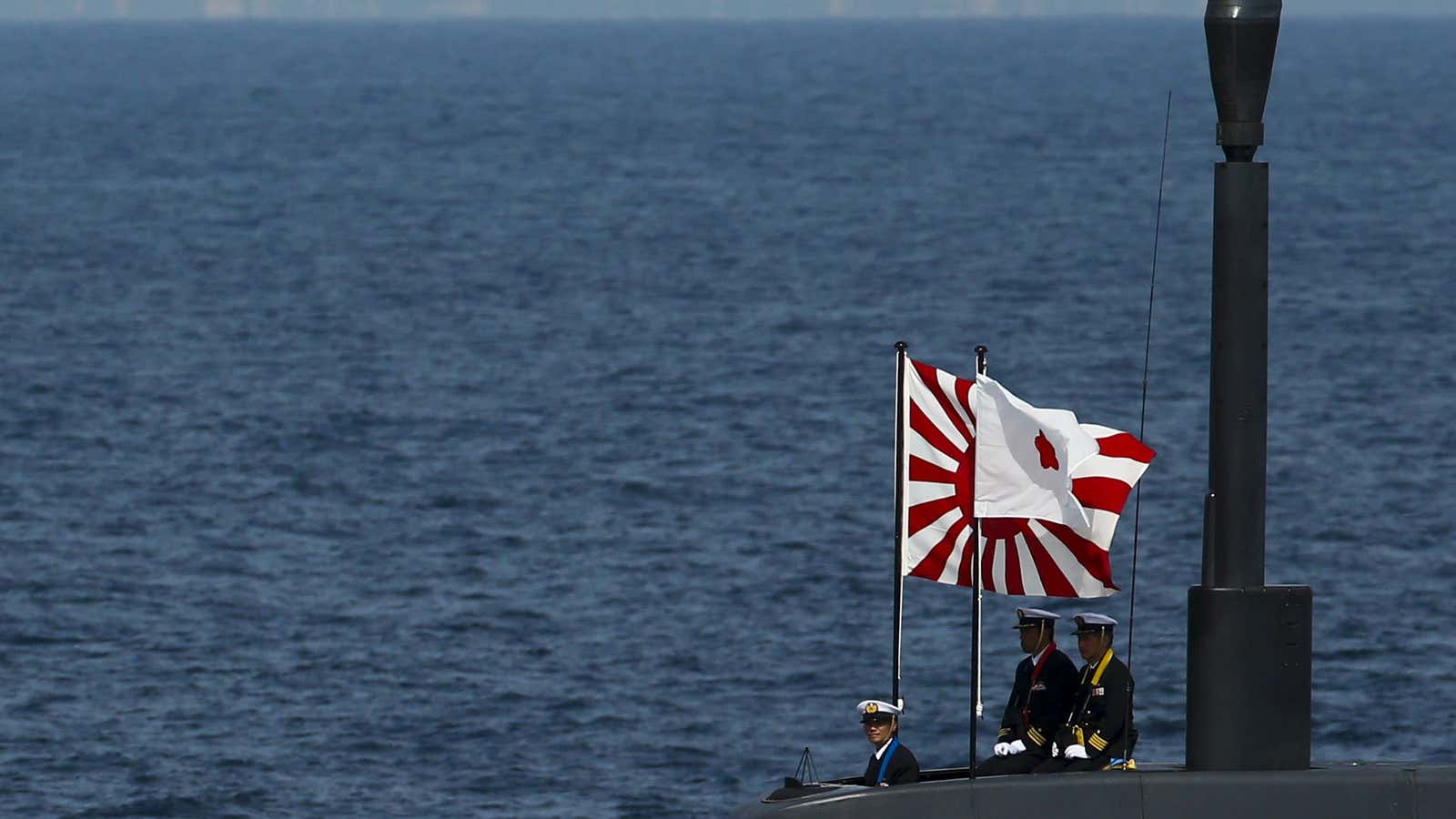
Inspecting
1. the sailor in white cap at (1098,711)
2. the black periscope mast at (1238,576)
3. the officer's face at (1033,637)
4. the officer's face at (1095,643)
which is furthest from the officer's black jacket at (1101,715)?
the black periscope mast at (1238,576)

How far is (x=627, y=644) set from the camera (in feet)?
146

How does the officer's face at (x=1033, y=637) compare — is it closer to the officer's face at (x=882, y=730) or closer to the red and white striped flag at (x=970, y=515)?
the officer's face at (x=882, y=730)

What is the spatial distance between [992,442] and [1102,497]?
2.50 feet

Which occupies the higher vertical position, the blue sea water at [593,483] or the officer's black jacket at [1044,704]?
the officer's black jacket at [1044,704]

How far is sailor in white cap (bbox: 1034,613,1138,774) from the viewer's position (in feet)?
53.7

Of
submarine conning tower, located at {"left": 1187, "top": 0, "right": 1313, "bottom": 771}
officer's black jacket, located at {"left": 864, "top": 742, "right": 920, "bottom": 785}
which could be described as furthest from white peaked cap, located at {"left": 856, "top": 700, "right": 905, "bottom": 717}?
submarine conning tower, located at {"left": 1187, "top": 0, "right": 1313, "bottom": 771}

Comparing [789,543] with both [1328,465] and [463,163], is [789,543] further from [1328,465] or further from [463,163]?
[463,163]

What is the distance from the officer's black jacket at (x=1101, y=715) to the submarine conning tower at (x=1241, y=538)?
73.6 inches

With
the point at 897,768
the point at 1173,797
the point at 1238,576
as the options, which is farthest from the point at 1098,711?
the point at 1173,797

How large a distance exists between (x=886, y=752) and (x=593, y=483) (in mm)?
42499

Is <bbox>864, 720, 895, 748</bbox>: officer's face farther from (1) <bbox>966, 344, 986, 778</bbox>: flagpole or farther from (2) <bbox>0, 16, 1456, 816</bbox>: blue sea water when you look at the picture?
(2) <bbox>0, 16, 1456, 816</bbox>: blue sea water

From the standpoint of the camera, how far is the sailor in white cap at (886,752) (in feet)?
53.6

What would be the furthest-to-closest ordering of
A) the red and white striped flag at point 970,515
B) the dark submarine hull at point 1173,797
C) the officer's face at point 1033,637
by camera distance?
the officer's face at point 1033,637 < the red and white striped flag at point 970,515 < the dark submarine hull at point 1173,797

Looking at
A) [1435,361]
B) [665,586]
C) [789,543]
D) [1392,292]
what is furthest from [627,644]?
[1392,292]
